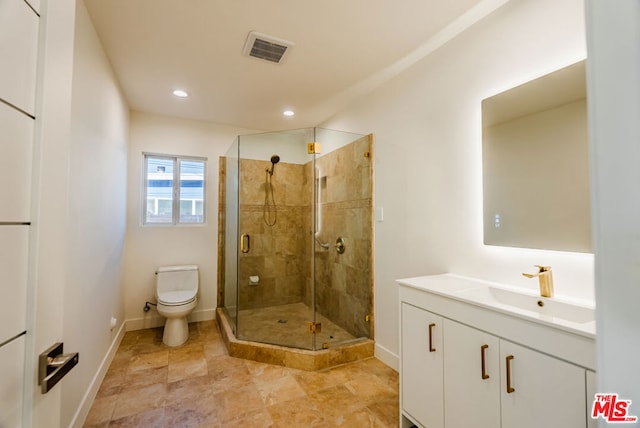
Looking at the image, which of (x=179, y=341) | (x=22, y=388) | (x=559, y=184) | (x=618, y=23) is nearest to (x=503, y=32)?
(x=559, y=184)

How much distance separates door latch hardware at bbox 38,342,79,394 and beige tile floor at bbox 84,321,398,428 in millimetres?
1473

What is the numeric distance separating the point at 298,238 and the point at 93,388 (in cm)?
216

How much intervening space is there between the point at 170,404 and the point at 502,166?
2.69 metres

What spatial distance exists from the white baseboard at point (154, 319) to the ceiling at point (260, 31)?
2502 millimetres

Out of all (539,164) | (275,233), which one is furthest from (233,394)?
(539,164)

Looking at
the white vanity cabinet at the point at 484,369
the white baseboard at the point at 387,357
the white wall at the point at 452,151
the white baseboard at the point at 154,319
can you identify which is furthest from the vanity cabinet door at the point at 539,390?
the white baseboard at the point at 154,319

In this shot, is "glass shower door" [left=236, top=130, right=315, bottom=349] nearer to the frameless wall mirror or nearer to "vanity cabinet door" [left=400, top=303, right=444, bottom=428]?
"vanity cabinet door" [left=400, top=303, right=444, bottom=428]

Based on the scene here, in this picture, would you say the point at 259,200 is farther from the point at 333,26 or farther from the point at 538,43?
the point at 538,43

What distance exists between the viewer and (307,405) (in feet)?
6.36

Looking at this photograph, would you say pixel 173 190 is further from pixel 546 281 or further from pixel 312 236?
pixel 546 281

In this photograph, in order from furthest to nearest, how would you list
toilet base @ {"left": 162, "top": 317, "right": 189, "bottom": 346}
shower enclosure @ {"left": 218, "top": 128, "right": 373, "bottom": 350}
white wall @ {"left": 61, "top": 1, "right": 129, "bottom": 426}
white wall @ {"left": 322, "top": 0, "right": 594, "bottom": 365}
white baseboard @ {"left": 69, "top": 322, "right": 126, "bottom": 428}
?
toilet base @ {"left": 162, "top": 317, "right": 189, "bottom": 346} < shower enclosure @ {"left": 218, "top": 128, "right": 373, "bottom": 350} < white baseboard @ {"left": 69, "top": 322, "right": 126, "bottom": 428} < white wall @ {"left": 61, "top": 1, "right": 129, "bottom": 426} < white wall @ {"left": 322, "top": 0, "right": 594, "bottom": 365}

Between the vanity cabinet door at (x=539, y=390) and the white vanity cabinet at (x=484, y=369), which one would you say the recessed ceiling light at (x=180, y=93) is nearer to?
the white vanity cabinet at (x=484, y=369)

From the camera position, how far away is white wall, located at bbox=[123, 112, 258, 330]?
3316 millimetres

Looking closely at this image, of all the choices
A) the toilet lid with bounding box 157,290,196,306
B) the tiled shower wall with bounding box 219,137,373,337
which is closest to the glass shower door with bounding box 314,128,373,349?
the tiled shower wall with bounding box 219,137,373,337
